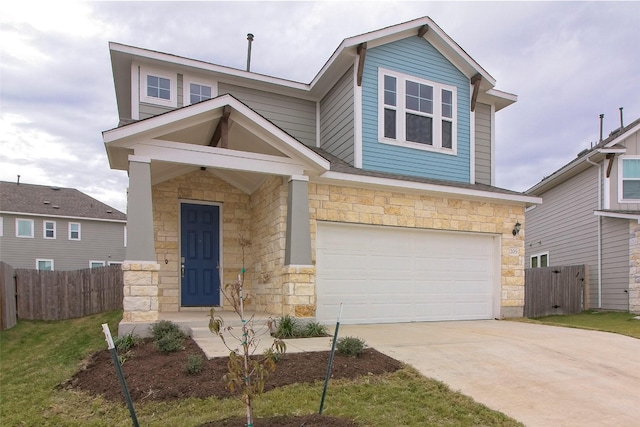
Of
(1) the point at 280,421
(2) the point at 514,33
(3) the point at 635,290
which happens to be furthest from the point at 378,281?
(3) the point at 635,290

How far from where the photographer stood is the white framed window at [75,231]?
82.1 ft

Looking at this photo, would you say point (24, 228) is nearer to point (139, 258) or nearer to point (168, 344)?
point (139, 258)

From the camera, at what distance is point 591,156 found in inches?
581

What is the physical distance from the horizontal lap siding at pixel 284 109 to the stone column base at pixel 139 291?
518 centimetres

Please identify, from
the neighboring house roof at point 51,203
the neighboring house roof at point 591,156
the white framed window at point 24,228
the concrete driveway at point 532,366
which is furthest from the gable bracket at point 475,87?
the white framed window at point 24,228

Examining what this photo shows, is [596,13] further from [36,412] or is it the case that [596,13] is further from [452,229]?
[36,412]

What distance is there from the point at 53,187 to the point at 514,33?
1058 inches


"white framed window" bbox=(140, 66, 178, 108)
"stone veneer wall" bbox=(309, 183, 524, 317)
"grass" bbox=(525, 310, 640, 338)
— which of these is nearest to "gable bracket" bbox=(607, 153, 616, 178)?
"grass" bbox=(525, 310, 640, 338)

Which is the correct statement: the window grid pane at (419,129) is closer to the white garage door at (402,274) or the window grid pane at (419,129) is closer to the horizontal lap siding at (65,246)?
the white garage door at (402,274)

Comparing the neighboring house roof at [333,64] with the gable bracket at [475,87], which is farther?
the gable bracket at [475,87]

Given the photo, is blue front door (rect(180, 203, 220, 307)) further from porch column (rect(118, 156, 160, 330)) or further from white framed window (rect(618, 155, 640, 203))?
white framed window (rect(618, 155, 640, 203))

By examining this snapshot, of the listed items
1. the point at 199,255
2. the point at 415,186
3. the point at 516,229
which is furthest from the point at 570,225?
the point at 199,255

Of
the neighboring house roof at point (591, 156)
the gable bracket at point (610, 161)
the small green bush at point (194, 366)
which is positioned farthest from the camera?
the gable bracket at point (610, 161)

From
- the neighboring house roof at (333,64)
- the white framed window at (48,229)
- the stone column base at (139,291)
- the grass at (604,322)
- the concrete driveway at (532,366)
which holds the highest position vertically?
the neighboring house roof at (333,64)
